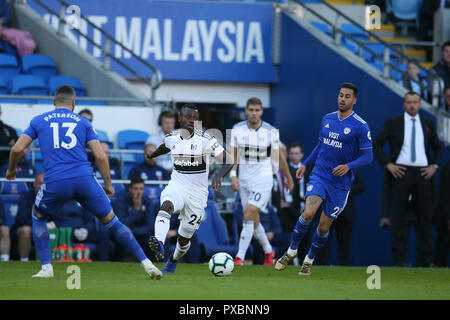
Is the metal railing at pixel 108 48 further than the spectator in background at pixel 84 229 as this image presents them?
Yes

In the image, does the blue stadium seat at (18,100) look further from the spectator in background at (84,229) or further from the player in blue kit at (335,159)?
the player in blue kit at (335,159)

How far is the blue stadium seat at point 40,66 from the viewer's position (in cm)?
2005

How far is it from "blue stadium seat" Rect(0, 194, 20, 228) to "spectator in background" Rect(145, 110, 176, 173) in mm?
2532

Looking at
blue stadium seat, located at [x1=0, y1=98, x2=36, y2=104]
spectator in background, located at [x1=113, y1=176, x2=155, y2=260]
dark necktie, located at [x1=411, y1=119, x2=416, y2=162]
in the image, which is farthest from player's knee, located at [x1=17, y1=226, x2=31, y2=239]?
dark necktie, located at [x1=411, y1=119, x2=416, y2=162]

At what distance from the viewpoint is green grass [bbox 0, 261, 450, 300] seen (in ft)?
28.6

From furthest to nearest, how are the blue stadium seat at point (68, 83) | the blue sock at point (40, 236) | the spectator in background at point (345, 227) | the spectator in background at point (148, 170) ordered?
the blue stadium seat at point (68, 83) → the spectator in background at point (148, 170) → the spectator in background at point (345, 227) → the blue sock at point (40, 236)

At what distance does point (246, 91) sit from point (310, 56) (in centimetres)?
205

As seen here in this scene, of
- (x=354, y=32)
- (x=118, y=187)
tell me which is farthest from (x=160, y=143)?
(x=354, y=32)

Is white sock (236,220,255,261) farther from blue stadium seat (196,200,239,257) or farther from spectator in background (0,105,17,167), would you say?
spectator in background (0,105,17,167)

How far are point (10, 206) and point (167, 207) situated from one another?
19.1 ft

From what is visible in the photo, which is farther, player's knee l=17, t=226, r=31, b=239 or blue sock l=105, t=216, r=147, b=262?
player's knee l=17, t=226, r=31, b=239

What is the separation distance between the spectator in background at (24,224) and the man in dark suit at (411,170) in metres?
5.58

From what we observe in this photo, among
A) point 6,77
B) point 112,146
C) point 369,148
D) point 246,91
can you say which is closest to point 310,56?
point 246,91

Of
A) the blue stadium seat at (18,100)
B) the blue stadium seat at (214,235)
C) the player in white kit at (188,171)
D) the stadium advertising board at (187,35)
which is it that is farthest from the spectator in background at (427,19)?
the player in white kit at (188,171)
